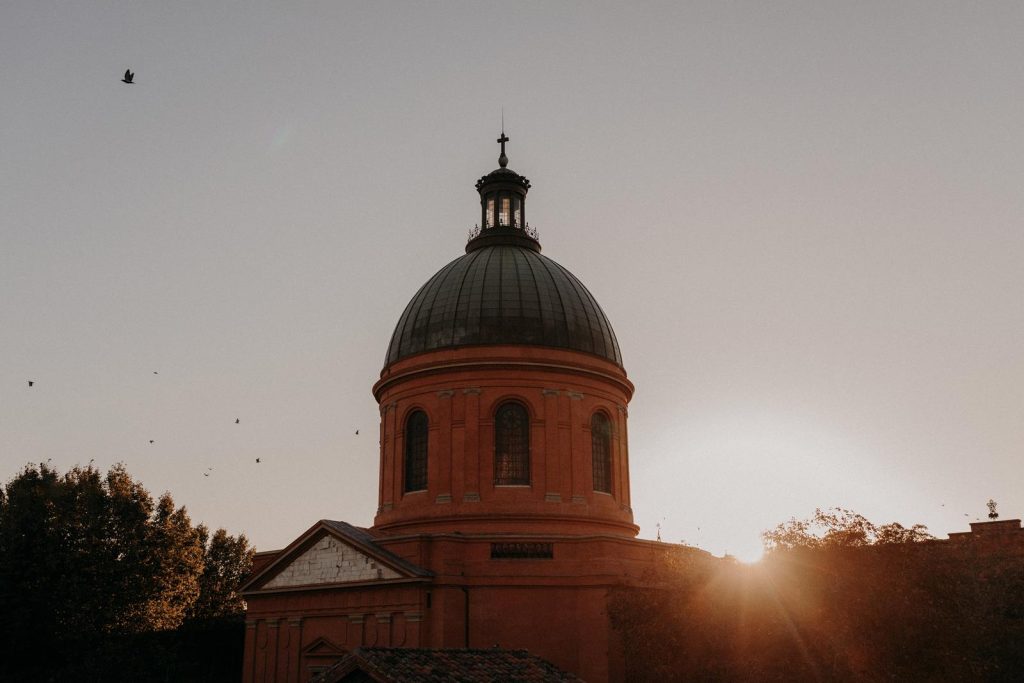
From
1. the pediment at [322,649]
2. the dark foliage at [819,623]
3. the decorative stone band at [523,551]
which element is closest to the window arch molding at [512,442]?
the decorative stone band at [523,551]

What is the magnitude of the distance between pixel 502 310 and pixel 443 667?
15764 millimetres

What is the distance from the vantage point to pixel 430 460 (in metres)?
30.5

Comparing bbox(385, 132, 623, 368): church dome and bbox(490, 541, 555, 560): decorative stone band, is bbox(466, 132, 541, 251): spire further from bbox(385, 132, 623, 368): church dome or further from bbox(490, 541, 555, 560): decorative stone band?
bbox(490, 541, 555, 560): decorative stone band

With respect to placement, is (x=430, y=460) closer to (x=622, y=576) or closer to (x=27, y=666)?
(x=622, y=576)

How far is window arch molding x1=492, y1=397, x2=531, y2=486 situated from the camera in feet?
98.2

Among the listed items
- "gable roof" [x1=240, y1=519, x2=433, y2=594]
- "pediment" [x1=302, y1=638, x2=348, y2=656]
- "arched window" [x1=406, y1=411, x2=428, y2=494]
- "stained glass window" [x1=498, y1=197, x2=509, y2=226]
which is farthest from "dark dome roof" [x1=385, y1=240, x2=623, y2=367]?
"pediment" [x1=302, y1=638, x2=348, y2=656]

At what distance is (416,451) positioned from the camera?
103ft

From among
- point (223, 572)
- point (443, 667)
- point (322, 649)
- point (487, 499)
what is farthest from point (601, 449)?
point (223, 572)

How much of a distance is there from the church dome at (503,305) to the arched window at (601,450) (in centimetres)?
249

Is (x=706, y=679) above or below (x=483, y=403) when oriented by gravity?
below

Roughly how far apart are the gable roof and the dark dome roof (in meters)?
7.05

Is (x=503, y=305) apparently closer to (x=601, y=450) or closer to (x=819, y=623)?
(x=601, y=450)

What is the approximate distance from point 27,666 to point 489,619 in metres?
20.8

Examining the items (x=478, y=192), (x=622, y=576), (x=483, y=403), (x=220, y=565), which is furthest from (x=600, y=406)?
(x=220, y=565)
